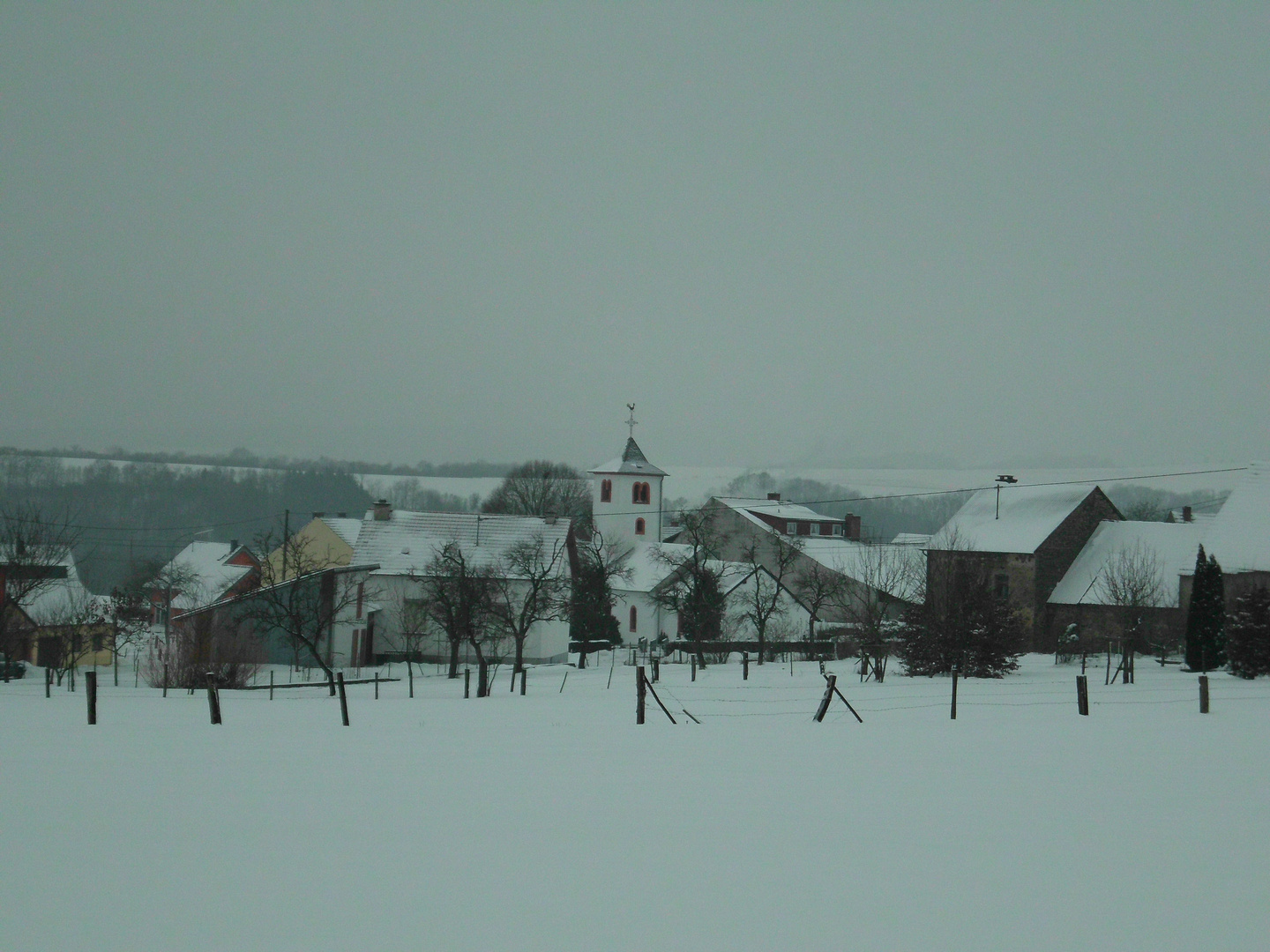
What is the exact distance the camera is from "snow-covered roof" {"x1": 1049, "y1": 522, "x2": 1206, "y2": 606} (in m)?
49.0

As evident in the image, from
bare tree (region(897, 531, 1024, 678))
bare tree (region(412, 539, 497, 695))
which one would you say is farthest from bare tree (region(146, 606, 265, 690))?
bare tree (region(897, 531, 1024, 678))

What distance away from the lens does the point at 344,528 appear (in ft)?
203

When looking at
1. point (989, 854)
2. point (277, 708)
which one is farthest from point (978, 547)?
point (989, 854)

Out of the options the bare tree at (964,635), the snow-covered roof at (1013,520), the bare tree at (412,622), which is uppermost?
the snow-covered roof at (1013,520)

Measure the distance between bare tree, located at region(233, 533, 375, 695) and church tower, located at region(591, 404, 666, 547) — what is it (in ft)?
95.9

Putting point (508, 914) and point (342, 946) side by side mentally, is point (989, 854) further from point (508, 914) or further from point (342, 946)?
point (342, 946)

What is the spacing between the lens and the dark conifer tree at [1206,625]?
108 feet

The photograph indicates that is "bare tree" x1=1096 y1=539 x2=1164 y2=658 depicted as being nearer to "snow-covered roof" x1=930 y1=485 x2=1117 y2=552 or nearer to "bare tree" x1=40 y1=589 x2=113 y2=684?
"snow-covered roof" x1=930 y1=485 x2=1117 y2=552

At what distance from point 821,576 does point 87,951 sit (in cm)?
5294

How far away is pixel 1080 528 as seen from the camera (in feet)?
175

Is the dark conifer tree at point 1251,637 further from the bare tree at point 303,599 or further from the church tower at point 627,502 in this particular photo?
the church tower at point 627,502

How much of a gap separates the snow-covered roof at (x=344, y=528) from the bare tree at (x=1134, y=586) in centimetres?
3908

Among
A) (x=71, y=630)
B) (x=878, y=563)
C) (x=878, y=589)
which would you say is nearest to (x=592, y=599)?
(x=878, y=563)

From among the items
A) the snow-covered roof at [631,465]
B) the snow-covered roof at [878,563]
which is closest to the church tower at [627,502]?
the snow-covered roof at [631,465]
